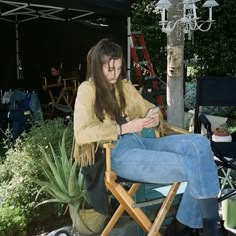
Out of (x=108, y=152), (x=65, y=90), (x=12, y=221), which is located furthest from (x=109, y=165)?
(x=65, y=90)

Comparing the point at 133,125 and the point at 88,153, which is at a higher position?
the point at 133,125

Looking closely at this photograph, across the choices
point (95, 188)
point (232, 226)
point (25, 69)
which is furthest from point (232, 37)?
point (95, 188)

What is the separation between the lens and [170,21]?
3.98m

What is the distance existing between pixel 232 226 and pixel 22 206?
1.32m

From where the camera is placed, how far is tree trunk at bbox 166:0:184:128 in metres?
3.98

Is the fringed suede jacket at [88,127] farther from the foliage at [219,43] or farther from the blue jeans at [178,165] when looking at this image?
the foliage at [219,43]

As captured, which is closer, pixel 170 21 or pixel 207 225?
pixel 207 225

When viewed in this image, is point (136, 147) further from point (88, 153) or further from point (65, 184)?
point (65, 184)

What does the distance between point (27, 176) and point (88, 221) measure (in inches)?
21.7

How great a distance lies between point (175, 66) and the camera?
13.3 feet

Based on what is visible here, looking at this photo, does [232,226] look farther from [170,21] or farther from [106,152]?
[170,21]

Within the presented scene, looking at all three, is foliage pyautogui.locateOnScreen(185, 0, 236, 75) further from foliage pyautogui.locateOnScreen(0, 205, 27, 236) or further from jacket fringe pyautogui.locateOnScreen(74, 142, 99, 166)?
jacket fringe pyautogui.locateOnScreen(74, 142, 99, 166)

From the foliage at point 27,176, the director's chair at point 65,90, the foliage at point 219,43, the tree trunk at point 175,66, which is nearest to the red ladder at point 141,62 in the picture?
the director's chair at point 65,90

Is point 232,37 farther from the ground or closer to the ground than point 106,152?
farther from the ground
